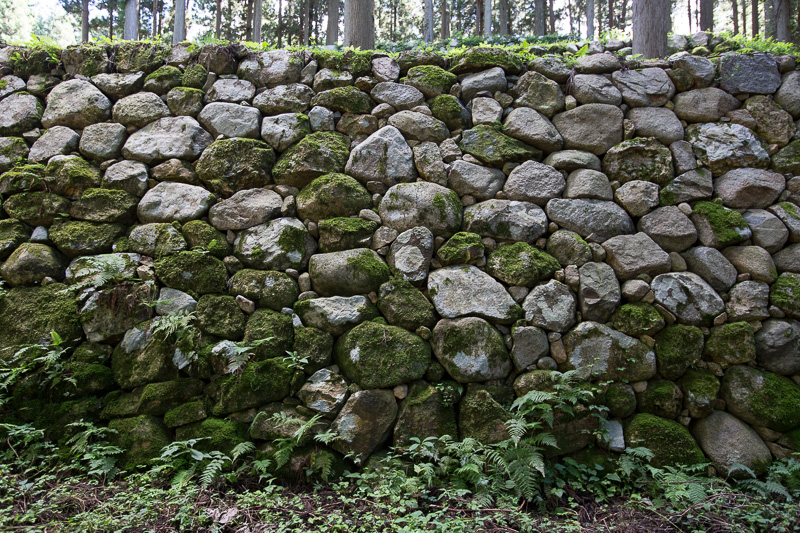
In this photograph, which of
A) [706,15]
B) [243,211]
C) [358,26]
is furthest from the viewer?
[706,15]

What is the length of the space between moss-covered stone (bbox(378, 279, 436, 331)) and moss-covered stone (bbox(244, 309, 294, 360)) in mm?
834

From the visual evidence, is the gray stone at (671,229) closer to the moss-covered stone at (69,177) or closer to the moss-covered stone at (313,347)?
the moss-covered stone at (313,347)

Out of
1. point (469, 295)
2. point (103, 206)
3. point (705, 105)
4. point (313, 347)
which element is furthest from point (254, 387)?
point (705, 105)

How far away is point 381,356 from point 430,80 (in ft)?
9.72

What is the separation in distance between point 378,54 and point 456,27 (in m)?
18.0

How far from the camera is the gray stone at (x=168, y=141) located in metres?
4.27

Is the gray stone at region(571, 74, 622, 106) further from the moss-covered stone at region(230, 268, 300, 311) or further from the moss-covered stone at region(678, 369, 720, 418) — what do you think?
the moss-covered stone at region(230, 268, 300, 311)

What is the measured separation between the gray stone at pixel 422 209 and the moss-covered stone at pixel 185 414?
223 centimetres

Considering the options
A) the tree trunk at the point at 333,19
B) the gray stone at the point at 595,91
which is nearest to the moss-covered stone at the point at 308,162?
the gray stone at the point at 595,91

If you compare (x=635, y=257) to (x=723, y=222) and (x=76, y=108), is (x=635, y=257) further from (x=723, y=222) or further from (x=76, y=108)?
(x=76, y=108)

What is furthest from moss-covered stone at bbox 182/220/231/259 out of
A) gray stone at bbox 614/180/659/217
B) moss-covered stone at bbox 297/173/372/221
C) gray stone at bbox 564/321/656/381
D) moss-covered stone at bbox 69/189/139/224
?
gray stone at bbox 614/180/659/217

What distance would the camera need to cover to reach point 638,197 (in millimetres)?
3986

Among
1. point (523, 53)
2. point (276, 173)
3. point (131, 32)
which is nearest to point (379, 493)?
point (276, 173)

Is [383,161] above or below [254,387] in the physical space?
above
